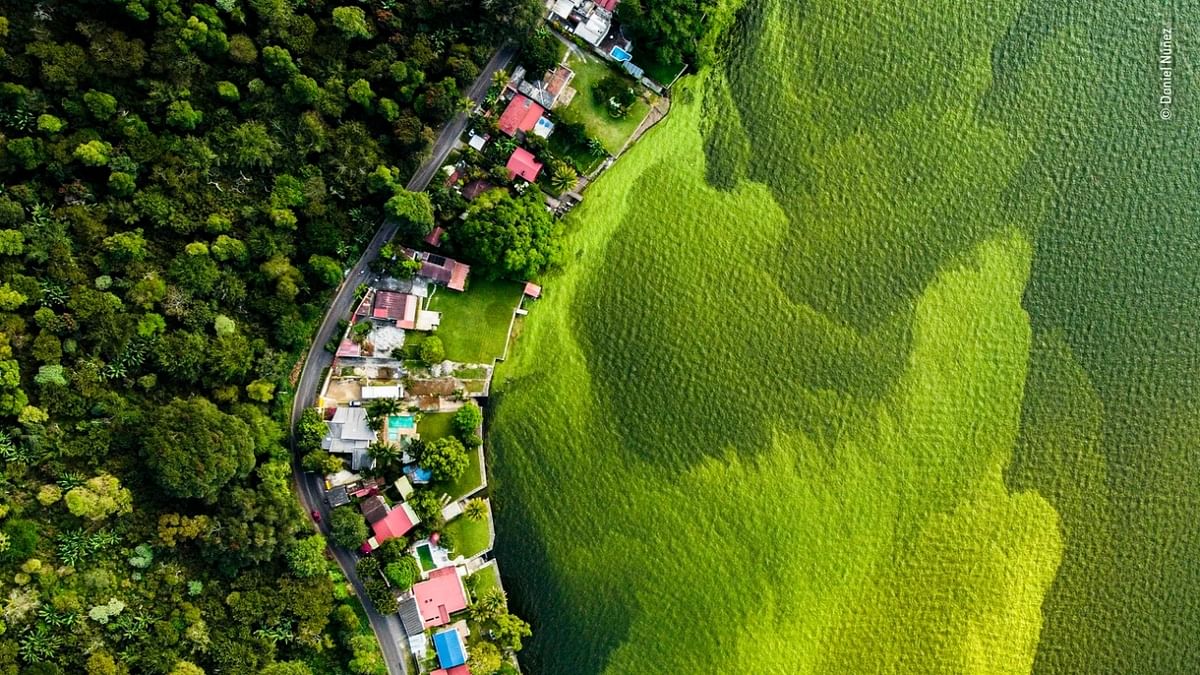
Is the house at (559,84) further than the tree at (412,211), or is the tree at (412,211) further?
the house at (559,84)

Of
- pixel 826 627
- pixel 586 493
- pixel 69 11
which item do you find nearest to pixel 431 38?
pixel 69 11

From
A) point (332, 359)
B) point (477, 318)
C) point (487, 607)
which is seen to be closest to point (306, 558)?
point (487, 607)

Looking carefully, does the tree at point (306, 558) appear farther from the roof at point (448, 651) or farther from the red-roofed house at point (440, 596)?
the roof at point (448, 651)

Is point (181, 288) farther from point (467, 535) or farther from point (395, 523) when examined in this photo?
point (467, 535)

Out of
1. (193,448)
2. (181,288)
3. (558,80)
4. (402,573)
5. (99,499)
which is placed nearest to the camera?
(99,499)

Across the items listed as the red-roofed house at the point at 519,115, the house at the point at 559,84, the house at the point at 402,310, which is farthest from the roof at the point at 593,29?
the house at the point at 402,310

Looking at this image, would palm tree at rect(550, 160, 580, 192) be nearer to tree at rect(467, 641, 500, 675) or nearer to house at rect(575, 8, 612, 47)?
house at rect(575, 8, 612, 47)

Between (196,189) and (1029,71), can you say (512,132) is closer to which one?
(196,189)
